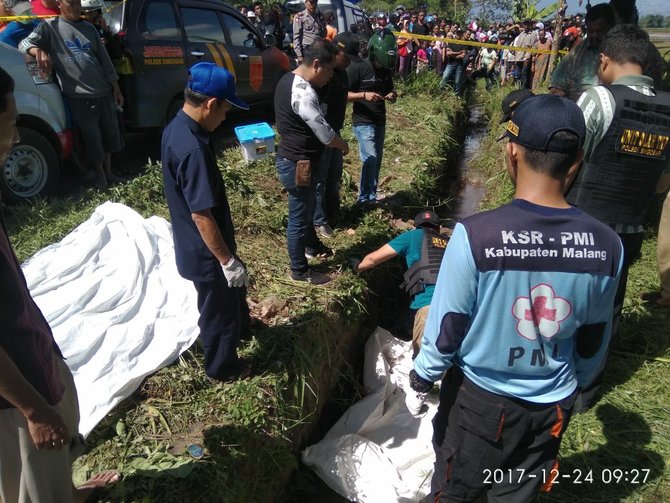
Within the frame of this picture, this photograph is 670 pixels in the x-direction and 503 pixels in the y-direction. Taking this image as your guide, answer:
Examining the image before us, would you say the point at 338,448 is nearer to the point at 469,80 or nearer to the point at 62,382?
the point at 62,382

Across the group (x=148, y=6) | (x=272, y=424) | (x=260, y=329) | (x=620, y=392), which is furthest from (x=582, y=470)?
(x=148, y=6)

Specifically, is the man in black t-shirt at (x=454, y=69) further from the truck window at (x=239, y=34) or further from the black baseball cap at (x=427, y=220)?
the black baseball cap at (x=427, y=220)

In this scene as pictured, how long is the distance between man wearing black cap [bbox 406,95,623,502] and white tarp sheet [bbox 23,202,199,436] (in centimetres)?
172

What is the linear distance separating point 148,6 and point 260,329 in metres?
4.40

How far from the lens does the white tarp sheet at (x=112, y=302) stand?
281 centimetres

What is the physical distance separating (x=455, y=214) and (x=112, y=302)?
4.80 metres

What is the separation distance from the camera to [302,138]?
356 cm

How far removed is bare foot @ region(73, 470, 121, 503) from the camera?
2131 mm

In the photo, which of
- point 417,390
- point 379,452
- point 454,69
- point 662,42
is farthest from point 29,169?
point 662,42

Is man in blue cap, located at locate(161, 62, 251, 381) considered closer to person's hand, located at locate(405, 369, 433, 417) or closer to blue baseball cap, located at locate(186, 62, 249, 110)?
blue baseball cap, located at locate(186, 62, 249, 110)

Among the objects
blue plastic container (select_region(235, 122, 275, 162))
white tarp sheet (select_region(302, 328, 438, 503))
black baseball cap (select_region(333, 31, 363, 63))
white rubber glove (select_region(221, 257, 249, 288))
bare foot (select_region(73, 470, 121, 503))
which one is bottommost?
white tarp sheet (select_region(302, 328, 438, 503))

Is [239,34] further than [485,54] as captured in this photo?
No

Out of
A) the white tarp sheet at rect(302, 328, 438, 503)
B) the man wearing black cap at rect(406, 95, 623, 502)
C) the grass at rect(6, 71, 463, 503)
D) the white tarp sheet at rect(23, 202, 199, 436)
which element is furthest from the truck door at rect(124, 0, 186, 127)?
the man wearing black cap at rect(406, 95, 623, 502)

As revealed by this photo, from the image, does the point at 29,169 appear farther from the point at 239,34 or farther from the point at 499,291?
the point at 499,291
